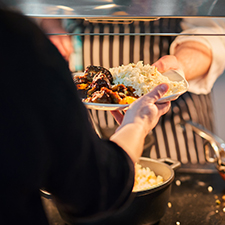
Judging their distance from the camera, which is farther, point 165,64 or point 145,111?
point 165,64

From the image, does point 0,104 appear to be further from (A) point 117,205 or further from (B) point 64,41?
(B) point 64,41

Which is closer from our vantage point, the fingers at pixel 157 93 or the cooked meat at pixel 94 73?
Answer: the fingers at pixel 157 93

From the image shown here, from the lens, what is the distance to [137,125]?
662 millimetres

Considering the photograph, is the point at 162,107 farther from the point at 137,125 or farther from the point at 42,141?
the point at 42,141

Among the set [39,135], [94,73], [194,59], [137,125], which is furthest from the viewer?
[194,59]

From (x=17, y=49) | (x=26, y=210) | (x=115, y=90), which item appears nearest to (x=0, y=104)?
(x=17, y=49)

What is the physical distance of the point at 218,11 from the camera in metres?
0.67

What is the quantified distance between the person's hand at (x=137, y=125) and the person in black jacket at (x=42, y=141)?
2.7 inches

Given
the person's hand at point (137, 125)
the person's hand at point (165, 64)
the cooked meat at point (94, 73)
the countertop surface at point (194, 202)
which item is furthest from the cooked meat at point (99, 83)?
the countertop surface at point (194, 202)

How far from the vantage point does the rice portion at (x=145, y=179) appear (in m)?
1.02

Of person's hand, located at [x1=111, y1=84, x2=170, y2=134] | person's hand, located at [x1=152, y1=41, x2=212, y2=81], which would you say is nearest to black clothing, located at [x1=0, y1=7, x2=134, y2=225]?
person's hand, located at [x1=111, y1=84, x2=170, y2=134]

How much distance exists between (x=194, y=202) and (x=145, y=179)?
22 centimetres

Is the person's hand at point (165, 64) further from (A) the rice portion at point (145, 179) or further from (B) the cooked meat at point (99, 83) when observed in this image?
(A) the rice portion at point (145, 179)

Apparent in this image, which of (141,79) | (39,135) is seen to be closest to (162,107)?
(141,79)
